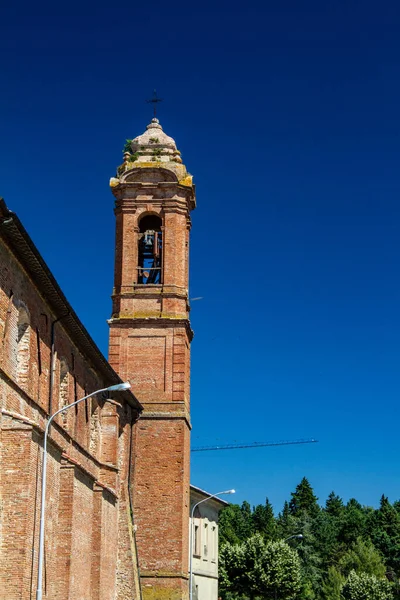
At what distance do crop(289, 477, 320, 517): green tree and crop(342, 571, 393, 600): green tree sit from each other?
51.5 meters

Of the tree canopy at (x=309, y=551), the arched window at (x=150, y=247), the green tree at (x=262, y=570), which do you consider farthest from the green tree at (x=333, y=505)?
the arched window at (x=150, y=247)

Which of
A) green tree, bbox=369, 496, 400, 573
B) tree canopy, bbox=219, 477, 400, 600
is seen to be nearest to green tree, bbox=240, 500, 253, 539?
tree canopy, bbox=219, 477, 400, 600

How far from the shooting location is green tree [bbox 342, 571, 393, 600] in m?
70.6

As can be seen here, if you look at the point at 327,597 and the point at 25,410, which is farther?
the point at 327,597

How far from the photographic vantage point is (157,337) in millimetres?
41906

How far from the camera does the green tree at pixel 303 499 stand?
Answer: 4969 inches

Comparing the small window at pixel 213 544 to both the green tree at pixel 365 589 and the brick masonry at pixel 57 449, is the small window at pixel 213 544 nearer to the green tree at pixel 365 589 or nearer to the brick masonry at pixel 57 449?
the green tree at pixel 365 589

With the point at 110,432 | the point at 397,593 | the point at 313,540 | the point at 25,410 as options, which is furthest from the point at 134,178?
the point at 313,540

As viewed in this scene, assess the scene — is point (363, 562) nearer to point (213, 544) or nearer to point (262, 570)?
point (262, 570)

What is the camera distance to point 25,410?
955 inches

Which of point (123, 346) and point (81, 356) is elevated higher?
point (123, 346)

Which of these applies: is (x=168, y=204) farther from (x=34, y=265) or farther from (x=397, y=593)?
(x=397, y=593)

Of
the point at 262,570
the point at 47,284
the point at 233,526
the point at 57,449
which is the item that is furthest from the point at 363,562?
the point at 47,284

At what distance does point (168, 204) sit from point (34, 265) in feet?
62.3
